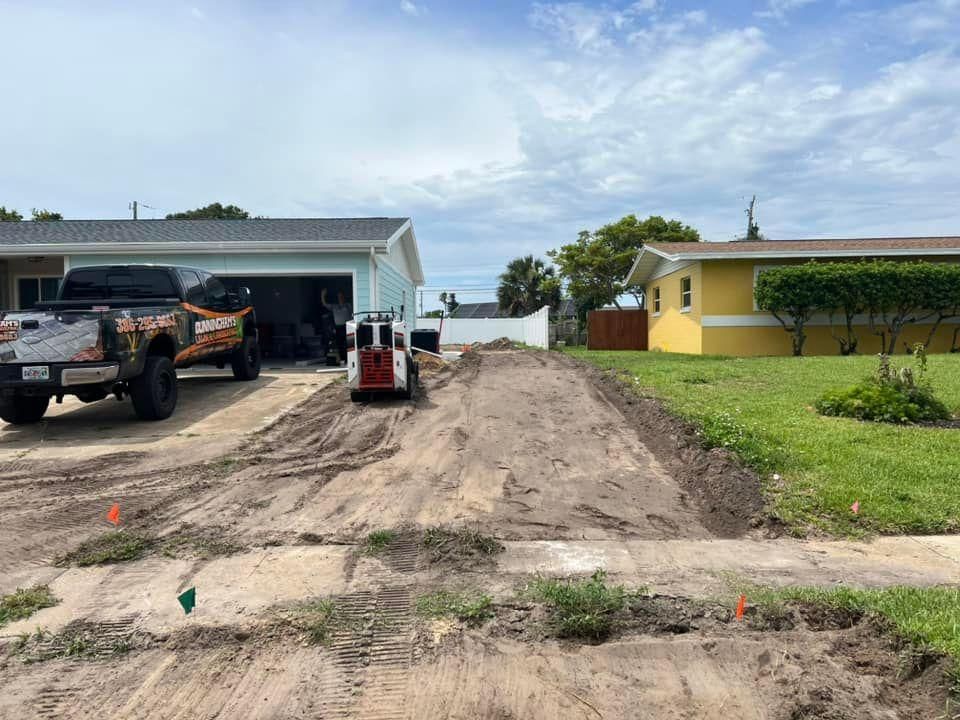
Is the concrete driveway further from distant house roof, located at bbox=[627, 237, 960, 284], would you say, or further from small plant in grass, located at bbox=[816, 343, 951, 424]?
distant house roof, located at bbox=[627, 237, 960, 284]

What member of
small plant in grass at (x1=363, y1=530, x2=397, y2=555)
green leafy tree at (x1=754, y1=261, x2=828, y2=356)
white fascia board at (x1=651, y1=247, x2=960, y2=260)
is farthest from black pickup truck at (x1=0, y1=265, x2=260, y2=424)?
green leafy tree at (x1=754, y1=261, x2=828, y2=356)

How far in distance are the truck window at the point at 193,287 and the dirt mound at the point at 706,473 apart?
23.3 feet

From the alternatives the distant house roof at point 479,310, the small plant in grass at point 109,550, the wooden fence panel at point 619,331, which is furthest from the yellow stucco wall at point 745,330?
the distant house roof at point 479,310

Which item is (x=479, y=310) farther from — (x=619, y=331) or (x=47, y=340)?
(x=47, y=340)

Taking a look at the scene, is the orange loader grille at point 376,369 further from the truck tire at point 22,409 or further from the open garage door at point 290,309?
the open garage door at point 290,309

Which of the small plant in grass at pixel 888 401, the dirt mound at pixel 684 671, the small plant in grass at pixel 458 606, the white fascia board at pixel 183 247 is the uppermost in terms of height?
the white fascia board at pixel 183 247

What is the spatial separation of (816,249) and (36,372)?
58.9 feet

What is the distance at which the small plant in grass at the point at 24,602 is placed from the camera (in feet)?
11.3

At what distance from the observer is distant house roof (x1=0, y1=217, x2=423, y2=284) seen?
14.8 meters

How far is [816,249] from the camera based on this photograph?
17375 mm

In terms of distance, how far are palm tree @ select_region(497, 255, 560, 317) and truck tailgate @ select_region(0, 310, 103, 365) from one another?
36.8 meters

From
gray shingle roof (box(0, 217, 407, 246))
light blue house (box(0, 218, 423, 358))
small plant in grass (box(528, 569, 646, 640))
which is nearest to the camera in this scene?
small plant in grass (box(528, 569, 646, 640))

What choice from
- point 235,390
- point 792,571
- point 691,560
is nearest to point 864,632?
point 792,571

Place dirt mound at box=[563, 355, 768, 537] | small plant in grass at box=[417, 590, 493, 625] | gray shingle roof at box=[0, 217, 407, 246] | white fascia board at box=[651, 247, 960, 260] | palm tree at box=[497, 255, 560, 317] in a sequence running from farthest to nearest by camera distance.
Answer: palm tree at box=[497, 255, 560, 317]
white fascia board at box=[651, 247, 960, 260]
gray shingle roof at box=[0, 217, 407, 246]
dirt mound at box=[563, 355, 768, 537]
small plant in grass at box=[417, 590, 493, 625]
